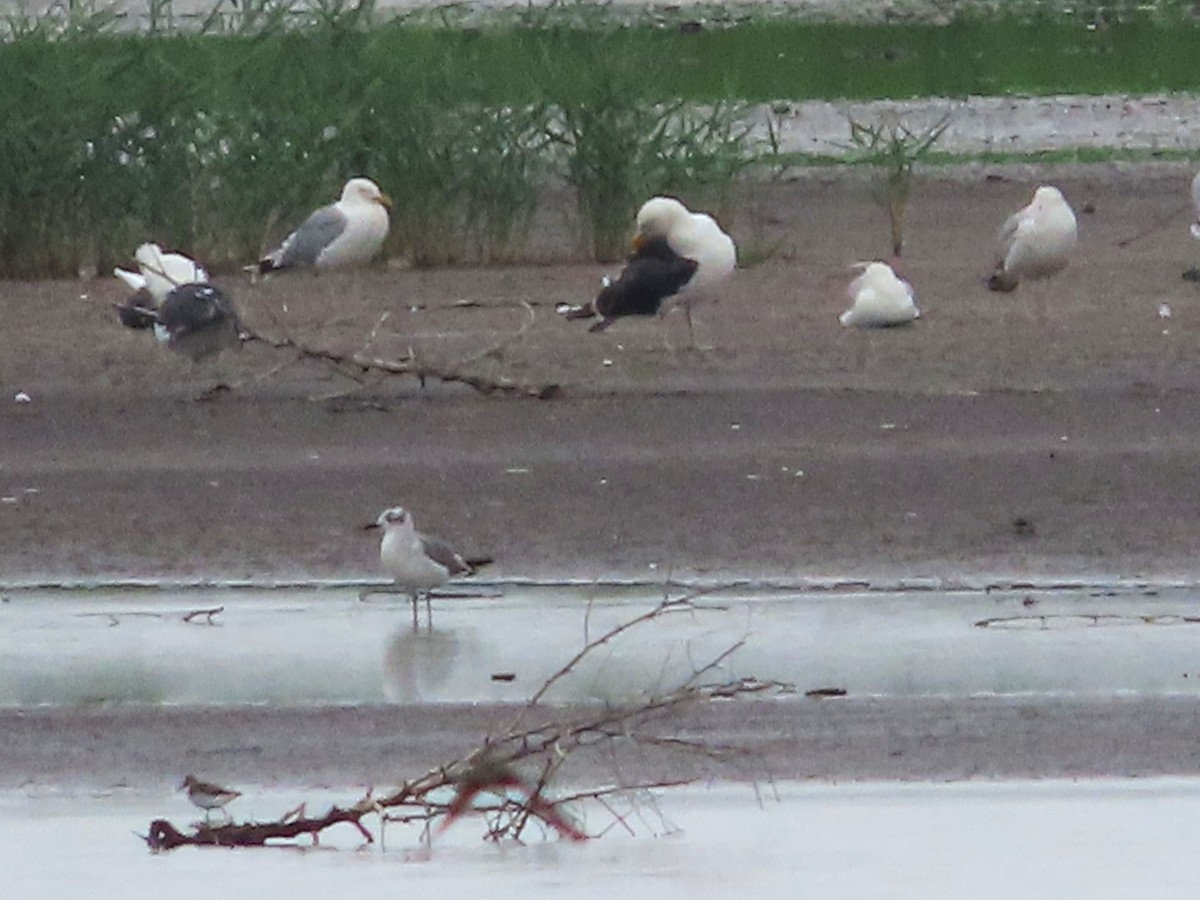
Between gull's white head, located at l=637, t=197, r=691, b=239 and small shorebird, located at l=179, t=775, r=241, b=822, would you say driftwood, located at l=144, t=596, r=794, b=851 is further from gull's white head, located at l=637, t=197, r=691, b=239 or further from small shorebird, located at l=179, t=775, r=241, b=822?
gull's white head, located at l=637, t=197, r=691, b=239

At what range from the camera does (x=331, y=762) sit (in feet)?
27.4

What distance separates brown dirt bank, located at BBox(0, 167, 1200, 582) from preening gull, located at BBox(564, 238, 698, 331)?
7.4 inches

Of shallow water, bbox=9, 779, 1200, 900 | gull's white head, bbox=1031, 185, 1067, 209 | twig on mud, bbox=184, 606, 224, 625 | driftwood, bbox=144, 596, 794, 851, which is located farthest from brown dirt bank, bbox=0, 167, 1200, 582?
shallow water, bbox=9, 779, 1200, 900

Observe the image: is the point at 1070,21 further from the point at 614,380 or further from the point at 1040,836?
the point at 1040,836

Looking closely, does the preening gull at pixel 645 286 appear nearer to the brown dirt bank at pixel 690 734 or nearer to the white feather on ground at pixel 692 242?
the white feather on ground at pixel 692 242

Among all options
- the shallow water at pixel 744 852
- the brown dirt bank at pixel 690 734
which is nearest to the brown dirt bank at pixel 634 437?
the brown dirt bank at pixel 690 734

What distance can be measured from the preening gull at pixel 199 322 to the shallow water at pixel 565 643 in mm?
4239

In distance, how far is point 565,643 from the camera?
977 centimetres

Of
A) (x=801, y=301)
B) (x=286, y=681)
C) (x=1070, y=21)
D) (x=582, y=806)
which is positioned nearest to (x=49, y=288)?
(x=801, y=301)

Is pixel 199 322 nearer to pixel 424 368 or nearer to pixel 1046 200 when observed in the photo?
pixel 424 368

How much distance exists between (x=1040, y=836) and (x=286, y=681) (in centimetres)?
261

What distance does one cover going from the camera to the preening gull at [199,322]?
14945 mm

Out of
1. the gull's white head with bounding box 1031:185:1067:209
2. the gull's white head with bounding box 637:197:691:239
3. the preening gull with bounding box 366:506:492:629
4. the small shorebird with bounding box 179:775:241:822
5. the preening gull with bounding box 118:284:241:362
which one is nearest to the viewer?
the small shorebird with bounding box 179:775:241:822

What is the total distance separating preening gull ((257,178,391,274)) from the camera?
17547mm
